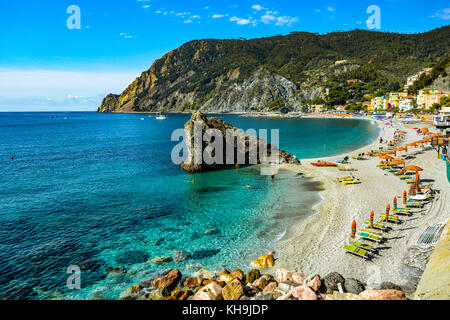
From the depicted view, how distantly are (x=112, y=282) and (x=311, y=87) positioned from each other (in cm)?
20030

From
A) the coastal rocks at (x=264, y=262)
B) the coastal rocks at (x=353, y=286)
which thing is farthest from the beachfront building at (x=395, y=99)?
the coastal rocks at (x=353, y=286)

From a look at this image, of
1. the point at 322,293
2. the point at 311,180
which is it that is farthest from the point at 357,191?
the point at 322,293

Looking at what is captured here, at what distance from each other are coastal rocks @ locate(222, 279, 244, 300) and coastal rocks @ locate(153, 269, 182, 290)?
2932 mm

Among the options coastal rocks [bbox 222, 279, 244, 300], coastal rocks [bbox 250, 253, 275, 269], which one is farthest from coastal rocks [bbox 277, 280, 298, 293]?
coastal rocks [bbox 250, 253, 275, 269]

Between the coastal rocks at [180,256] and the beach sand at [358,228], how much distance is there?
17.6ft

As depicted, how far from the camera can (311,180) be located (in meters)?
31.2

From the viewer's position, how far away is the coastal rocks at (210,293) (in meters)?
11.3

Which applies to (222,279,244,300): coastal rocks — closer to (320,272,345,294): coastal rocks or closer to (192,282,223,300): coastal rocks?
(192,282,223,300): coastal rocks

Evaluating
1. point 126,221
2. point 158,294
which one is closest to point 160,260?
point 158,294

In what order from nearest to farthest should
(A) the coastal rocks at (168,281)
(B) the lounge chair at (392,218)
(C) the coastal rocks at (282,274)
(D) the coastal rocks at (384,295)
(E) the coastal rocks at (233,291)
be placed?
1. (D) the coastal rocks at (384,295)
2. (E) the coastal rocks at (233,291)
3. (C) the coastal rocks at (282,274)
4. (A) the coastal rocks at (168,281)
5. (B) the lounge chair at (392,218)

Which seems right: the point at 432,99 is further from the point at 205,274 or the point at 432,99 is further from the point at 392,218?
the point at 205,274

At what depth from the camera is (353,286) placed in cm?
1198

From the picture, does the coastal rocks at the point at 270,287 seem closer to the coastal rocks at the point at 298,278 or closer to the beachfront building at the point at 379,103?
the coastal rocks at the point at 298,278

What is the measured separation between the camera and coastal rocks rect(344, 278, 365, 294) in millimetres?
11773
